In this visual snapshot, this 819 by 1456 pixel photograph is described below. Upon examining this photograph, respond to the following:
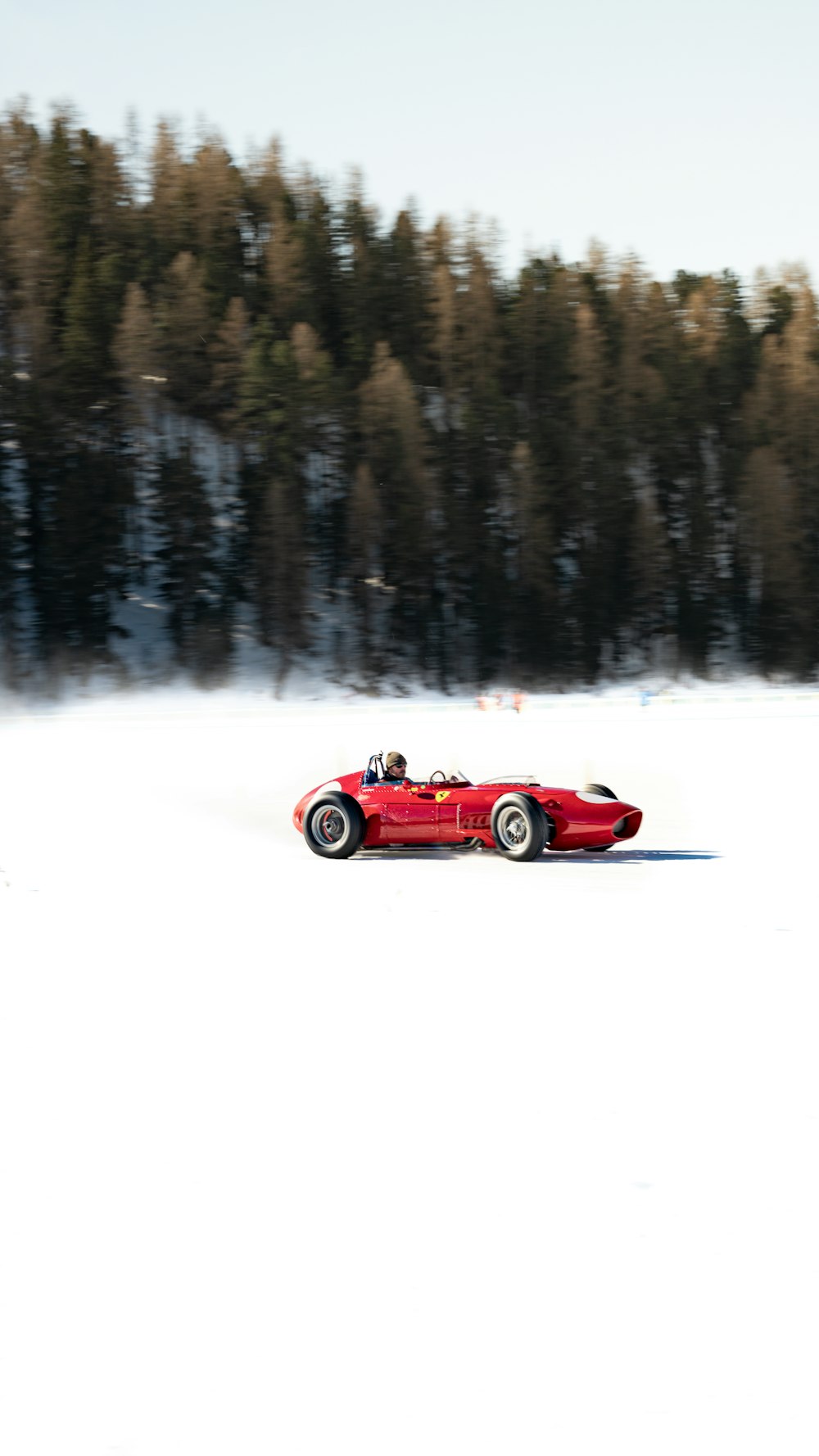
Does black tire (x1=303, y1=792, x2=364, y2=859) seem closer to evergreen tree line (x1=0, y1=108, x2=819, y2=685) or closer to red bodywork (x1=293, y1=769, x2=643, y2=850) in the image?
red bodywork (x1=293, y1=769, x2=643, y2=850)

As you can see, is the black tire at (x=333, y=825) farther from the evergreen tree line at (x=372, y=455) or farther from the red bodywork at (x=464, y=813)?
the evergreen tree line at (x=372, y=455)

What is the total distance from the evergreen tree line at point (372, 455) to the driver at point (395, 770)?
138 ft

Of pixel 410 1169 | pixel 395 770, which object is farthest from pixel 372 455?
pixel 410 1169

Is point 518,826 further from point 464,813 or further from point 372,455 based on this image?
point 372,455

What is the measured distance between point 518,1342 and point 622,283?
73.3 metres

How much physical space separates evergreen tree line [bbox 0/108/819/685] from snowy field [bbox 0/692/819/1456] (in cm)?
4677

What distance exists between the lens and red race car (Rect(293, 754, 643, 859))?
42.1ft

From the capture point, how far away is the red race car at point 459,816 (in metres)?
12.8

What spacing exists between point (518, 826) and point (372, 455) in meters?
48.4

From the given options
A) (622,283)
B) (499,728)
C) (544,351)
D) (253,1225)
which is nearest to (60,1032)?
(253,1225)

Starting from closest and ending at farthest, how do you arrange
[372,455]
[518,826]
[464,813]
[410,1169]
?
[410,1169]
[518,826]
[464,813]
[372,455]

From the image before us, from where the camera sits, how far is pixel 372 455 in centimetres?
5975

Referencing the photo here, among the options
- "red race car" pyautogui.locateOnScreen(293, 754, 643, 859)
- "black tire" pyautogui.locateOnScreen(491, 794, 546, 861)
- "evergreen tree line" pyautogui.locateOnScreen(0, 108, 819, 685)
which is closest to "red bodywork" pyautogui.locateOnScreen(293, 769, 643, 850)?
"red race car" pyautogui.locateOnScreen(293, 754, 643, 859)

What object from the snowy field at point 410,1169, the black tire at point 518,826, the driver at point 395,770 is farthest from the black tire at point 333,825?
the snowy field at point 410,1169
